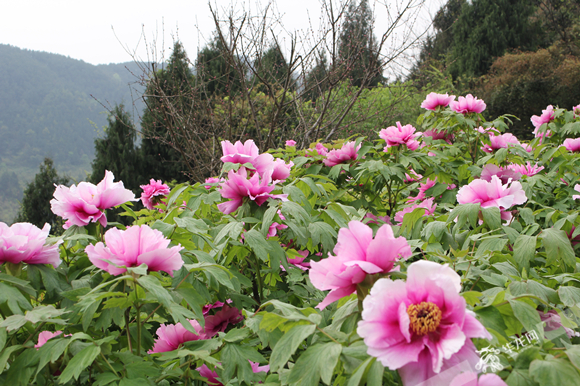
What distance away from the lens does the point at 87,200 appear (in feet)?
4.31

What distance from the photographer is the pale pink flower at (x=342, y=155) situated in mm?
2477

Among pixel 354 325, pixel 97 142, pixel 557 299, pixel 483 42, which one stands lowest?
pixel 557 299

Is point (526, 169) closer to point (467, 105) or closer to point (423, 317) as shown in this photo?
point (467, 105)

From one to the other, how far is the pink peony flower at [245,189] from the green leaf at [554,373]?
0.92m

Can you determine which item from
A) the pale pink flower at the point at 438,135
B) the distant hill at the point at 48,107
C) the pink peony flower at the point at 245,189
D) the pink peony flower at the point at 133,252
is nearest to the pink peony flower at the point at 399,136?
the pale pink flower at the point at 438,135

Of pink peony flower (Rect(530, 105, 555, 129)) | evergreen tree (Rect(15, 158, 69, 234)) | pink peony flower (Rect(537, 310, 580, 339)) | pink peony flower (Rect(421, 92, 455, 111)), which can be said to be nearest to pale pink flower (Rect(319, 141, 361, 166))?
pink peony flower (Rect(421, 92, 455, 111))

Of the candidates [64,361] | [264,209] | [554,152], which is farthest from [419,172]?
[64,361]

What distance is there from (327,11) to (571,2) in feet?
60.0

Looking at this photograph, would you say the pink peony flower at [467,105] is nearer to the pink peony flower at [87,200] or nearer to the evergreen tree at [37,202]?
the pink peony flower at [87,200]

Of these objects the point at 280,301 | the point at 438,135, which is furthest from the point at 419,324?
the point at 438,135

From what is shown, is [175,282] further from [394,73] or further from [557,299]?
→ [394,73]

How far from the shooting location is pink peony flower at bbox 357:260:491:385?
59 centimetres

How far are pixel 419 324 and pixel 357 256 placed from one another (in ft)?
0.57

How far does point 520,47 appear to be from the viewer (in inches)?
730
